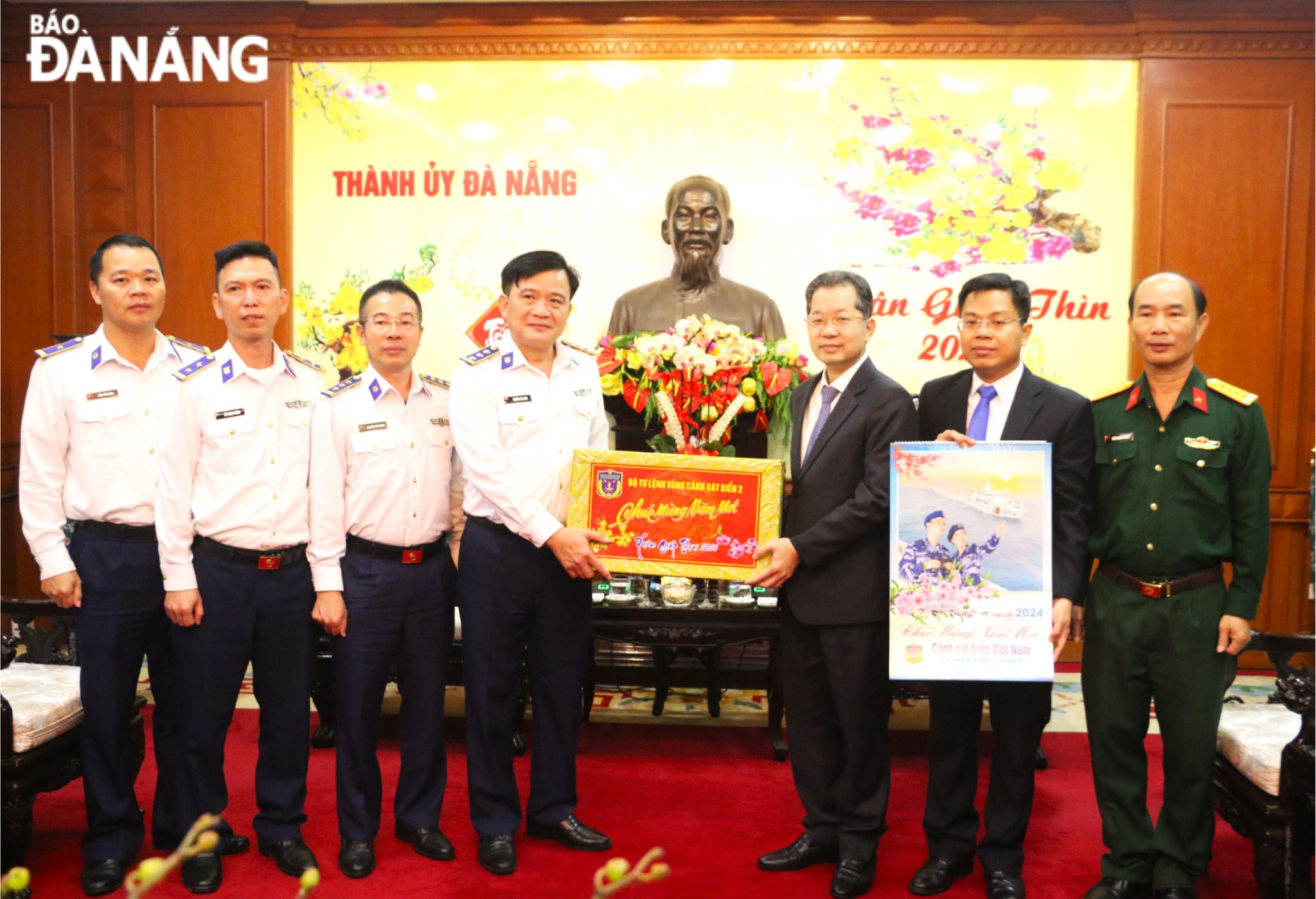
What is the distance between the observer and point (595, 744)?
3906 millimetres

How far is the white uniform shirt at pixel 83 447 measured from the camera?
2.60 meters

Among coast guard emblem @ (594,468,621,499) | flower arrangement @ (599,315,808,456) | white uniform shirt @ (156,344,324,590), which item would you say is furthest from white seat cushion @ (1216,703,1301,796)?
white uniform shirt @ (156,344,324,590)

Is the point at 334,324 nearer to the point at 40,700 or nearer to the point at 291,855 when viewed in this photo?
the point at 40,700

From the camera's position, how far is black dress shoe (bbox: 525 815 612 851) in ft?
9.59

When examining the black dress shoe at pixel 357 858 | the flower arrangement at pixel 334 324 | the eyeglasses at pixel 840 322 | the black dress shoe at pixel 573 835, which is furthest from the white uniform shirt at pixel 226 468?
the flower arrangement at pixel 334 324

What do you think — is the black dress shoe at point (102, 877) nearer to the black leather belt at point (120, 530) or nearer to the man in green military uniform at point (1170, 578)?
the black leather belt at point (120, 530)

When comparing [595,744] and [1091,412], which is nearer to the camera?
[1091,412]

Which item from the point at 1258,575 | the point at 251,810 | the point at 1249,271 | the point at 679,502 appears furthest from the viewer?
the point at 1249,271

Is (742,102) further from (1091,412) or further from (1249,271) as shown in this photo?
(1091,412)

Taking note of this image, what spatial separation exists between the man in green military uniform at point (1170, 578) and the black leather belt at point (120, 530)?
2.45m

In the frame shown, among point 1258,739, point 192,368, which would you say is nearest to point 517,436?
point 192,368

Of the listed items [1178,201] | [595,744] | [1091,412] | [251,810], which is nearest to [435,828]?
[251,810]

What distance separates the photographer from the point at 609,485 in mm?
2758

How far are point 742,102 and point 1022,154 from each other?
142cm
